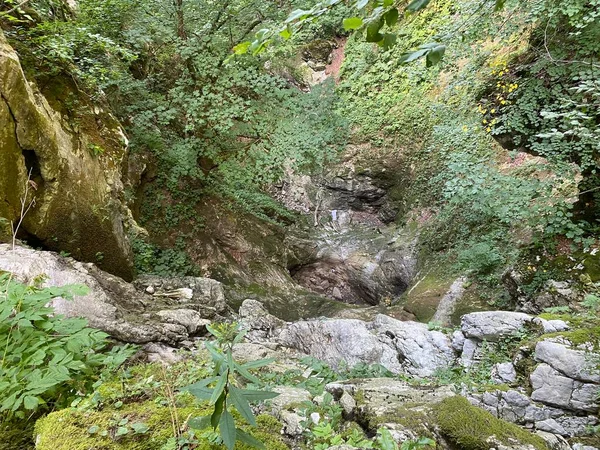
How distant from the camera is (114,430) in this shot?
134 cm

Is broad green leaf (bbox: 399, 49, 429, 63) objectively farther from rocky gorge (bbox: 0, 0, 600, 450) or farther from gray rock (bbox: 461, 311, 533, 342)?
gray rock (bbox: 461, 311, 533, 342)

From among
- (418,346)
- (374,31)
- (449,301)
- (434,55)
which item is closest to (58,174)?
(374,31)

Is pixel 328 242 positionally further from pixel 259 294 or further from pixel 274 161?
pixel 274 161

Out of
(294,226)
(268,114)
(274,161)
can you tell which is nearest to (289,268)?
(294,226)

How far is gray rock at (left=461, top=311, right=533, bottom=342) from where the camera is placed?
14.0 feet

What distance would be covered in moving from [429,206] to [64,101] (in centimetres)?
926

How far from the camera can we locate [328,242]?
36.8 feet

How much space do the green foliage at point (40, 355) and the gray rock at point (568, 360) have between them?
3.70 m

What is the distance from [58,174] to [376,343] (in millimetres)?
4914

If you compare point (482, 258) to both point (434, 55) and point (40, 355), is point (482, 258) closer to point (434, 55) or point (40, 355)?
point (434, 55)

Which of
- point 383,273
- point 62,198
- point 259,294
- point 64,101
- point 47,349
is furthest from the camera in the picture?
point 383,273

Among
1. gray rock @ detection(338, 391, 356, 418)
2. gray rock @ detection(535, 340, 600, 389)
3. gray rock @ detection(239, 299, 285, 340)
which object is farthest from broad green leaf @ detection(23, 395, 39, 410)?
gray rock @ detection(239, 299, 285, 340)

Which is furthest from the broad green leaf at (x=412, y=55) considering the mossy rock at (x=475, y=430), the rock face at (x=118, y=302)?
the rock face at (x=118, y=302)

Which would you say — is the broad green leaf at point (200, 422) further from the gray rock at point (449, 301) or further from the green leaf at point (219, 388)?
the gray rock at point (449, 301)
